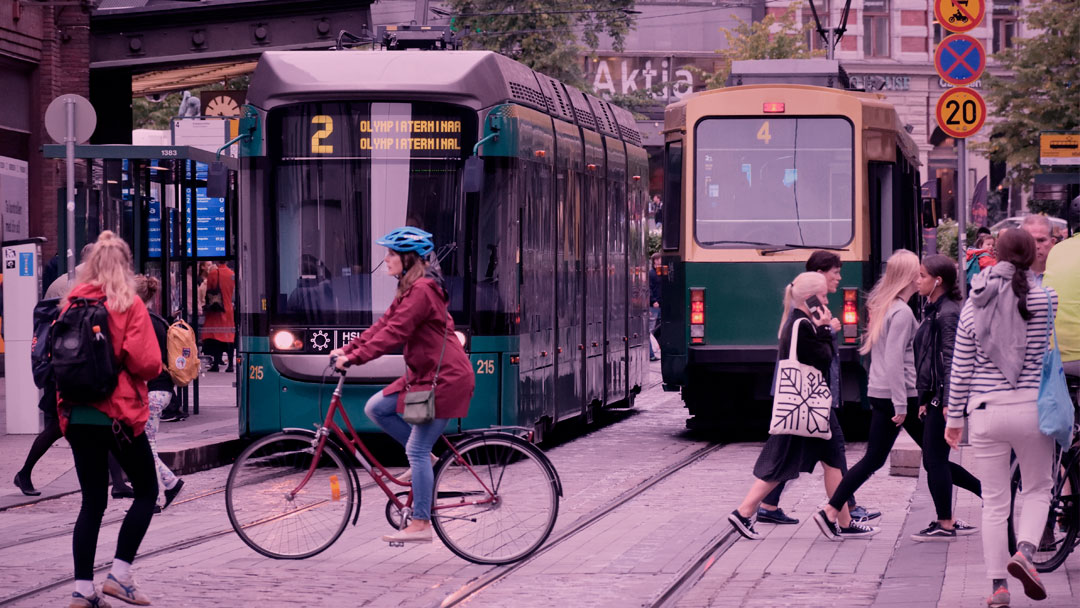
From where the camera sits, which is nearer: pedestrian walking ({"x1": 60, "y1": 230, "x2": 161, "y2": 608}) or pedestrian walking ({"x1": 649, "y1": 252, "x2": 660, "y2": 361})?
pedestrian walking ({"x1": 60, "y1": 230, "x2": 161, "y2": 608})

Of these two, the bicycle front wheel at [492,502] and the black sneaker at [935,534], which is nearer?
the bicycle front wheel at [492,502]

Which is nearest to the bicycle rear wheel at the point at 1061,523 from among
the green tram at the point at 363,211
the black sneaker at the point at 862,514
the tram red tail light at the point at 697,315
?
the black sneaker at the point at 862,514

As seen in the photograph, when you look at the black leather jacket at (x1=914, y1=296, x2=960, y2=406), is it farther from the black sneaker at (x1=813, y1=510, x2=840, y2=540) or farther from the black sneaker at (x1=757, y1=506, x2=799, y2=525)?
the black sneaker at (x1=757, y1=506, x2=799, y2=525)

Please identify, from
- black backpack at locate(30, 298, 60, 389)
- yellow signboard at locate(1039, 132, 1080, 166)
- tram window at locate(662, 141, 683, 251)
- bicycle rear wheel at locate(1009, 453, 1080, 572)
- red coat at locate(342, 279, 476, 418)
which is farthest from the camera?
yellow signboard at locate(1039, 132, 1080, 166)

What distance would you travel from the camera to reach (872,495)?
490 inches

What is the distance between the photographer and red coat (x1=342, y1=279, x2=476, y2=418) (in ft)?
29.4

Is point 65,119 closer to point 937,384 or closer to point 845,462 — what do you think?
point 845,462

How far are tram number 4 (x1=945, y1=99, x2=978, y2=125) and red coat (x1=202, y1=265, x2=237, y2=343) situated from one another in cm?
1364

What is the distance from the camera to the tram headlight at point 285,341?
13969mm

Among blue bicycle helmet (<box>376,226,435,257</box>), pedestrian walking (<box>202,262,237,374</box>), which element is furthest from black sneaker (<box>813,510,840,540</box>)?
pedestrian walking (<box>202,262,237,374</box>)

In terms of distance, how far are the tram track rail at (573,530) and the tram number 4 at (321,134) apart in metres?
3.45

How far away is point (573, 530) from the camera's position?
419 inches

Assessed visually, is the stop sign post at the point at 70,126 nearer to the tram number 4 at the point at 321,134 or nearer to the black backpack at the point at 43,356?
the tram number 4 at the point at 321,134

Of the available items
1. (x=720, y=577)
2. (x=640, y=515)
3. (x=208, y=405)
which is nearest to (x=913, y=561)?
(x=720, y=577)
